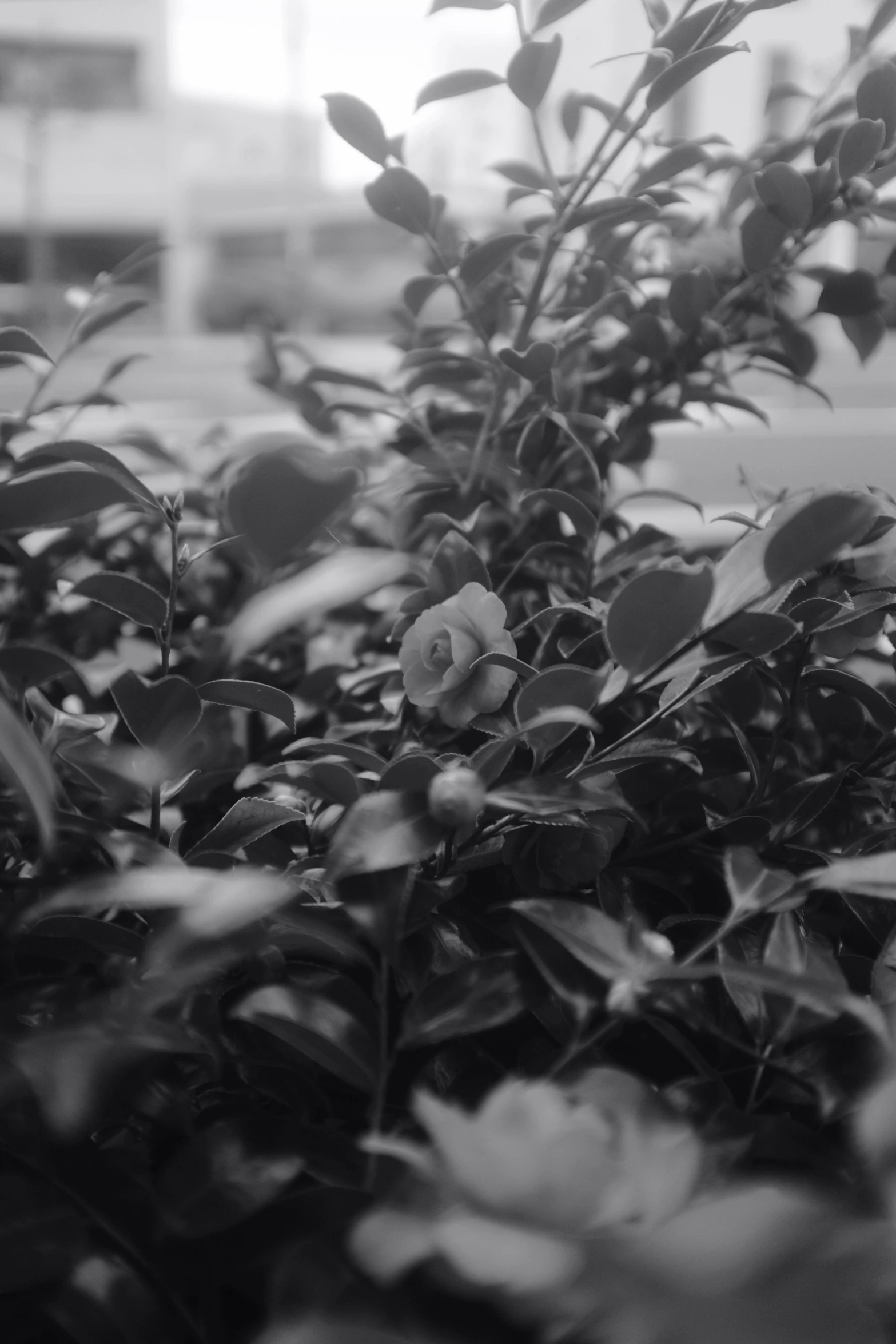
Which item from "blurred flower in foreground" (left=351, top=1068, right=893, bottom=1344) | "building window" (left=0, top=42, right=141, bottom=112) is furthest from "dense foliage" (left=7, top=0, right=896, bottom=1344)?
"building window" (left=0, top=42, right=141, bottom=112)

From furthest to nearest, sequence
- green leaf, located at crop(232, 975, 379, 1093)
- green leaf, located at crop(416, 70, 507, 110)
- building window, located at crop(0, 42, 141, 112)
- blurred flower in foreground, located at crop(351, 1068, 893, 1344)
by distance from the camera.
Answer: building window, located at crop(0, 42, 141, 112) → green leaf, located at crop(416, 70, 507, 110) → green leaf, located at crop(232, 975, 379, 1093) → blurred flower in foreground, located at crop(351, 1068, 893, 1344)

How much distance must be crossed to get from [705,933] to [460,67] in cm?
41

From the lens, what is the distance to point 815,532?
270 millimetres

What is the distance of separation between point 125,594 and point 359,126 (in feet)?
0.83

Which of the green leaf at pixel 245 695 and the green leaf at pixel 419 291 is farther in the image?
the green leaf at pixel 419 291

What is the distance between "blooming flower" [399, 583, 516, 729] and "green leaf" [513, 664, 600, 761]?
3 centimetres

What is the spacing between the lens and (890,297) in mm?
513

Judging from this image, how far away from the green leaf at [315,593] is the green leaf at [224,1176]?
0.12m

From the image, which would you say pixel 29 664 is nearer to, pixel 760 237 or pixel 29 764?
pixel 29 764

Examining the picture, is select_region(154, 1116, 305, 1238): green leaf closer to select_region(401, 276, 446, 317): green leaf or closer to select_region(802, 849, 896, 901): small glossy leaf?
select_region(802, 849, 896, 901): small glossy leaf

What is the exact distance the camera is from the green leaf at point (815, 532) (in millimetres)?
267

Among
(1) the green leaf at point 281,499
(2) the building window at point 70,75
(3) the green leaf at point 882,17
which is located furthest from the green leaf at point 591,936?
(2) the building window at point 70,75

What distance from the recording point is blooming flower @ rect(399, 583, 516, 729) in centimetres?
34

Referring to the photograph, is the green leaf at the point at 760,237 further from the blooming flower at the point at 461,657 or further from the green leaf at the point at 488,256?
the blooming flower at the point at 461,657
